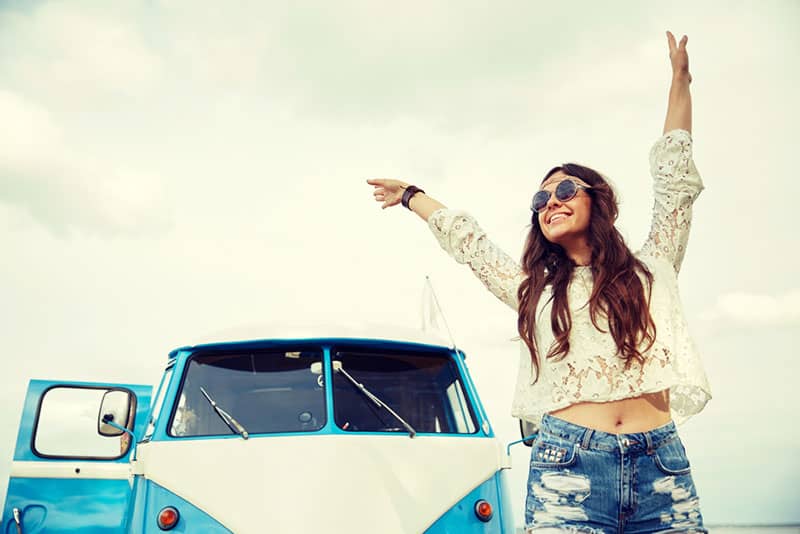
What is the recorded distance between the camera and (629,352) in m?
A: 2.08

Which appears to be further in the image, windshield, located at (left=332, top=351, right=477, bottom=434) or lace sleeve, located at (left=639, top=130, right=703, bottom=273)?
windshield, located at (left=332, top=351, right=477, bottom=434)

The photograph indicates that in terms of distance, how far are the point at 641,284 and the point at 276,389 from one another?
278 cm

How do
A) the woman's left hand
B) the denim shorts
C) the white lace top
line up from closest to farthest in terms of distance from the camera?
the denim shorts < the white lace top < the woman's left hand

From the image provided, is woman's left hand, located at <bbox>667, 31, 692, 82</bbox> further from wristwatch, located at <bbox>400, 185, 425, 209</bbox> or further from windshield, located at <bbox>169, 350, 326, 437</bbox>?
windshield, located at <bbox>169, 350, 326, 437</bbox>

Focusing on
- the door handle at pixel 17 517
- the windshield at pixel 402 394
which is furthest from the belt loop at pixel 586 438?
the door handle at pixel 17 517

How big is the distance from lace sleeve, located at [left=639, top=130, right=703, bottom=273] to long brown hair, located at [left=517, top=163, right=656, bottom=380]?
12 centimetres

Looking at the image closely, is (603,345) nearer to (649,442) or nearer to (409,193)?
(649,442)

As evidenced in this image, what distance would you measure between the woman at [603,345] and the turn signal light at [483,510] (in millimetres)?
1946

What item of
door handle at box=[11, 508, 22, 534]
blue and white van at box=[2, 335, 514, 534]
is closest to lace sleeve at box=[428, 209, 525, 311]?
blue and white van at box=[2, 335, 514, 534]

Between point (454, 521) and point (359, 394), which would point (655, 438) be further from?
point (359, 394)

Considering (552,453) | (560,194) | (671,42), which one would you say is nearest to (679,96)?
(671,42)

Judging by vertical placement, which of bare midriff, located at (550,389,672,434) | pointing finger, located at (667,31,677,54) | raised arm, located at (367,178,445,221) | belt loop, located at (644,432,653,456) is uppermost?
A: pointing finger, located at (667,31,677,54)

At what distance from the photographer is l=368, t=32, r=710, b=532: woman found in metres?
1.97

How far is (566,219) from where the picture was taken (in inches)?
93.2
